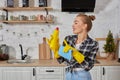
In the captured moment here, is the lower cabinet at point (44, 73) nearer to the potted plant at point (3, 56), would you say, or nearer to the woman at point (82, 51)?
the potted plant at point (3, 56)

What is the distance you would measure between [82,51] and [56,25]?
5.97 ft

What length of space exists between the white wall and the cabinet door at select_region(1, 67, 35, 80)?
588 millimetres

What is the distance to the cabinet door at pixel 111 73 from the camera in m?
2.92

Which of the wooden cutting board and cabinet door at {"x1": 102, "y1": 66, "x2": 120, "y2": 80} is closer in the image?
cabinet door at {"x1": 102, "y1": 66, "x2": 120, "y2": 80}

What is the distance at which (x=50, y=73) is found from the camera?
9.70 feet

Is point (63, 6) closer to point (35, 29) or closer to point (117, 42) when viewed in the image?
point (35, 29)

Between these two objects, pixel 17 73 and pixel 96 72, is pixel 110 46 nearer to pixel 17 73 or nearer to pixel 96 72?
pixel 96 72

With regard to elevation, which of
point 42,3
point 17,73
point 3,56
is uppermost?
point 42,3

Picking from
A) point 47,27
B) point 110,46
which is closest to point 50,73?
point 47,27

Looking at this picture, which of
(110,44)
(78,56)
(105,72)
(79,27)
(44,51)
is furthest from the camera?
(44,51)

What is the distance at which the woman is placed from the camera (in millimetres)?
1705

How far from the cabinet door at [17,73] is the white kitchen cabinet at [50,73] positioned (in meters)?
0.09

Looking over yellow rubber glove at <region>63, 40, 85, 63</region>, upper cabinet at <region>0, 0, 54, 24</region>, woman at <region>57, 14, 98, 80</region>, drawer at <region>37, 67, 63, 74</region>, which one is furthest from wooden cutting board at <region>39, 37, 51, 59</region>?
yellow rubber glove at <region>63, 40, 85, 63</region>

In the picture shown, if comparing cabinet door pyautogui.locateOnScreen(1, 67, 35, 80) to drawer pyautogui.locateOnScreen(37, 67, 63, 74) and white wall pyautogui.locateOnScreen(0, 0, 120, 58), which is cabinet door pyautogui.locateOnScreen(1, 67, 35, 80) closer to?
drawer pyautogui.locateOnScreen(37, 67, 63, 74)
